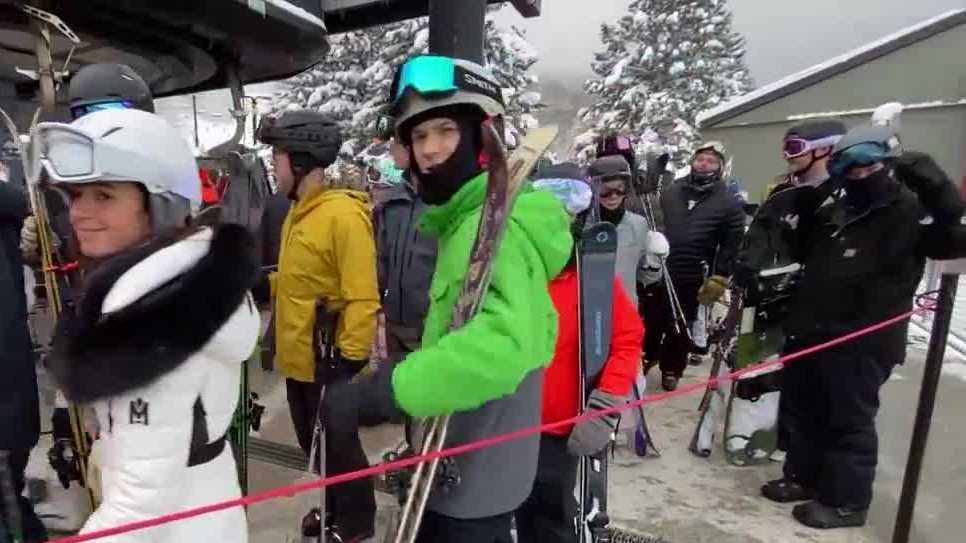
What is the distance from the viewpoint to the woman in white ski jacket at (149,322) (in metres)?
1.35

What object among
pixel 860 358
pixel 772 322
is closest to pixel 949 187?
pixel 860 358

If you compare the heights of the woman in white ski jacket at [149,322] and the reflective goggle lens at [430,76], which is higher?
the reflective goggle lens at [430,76]

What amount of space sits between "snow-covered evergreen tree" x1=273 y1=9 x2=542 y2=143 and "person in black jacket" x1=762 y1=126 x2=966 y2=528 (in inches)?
542

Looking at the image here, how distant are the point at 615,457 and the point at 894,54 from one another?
21.8 m

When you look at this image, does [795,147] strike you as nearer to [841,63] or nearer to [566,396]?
[566,396]

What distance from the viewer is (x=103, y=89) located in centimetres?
276

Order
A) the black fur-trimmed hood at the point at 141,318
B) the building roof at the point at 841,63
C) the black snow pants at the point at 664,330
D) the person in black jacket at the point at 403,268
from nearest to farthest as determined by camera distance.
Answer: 1. the black fur-trimmed hood at the point at 141,318
2. the person in black jacket at the point at 403,268
3. the black snow pants at the point at 664,330
4. the building roof at the point at 841,63

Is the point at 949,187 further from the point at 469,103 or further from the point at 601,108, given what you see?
the point at 601,108

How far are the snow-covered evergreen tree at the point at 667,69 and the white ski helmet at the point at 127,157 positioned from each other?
29.7m

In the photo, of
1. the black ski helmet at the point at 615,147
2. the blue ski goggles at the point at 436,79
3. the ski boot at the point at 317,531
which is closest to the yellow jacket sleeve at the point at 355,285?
the ski boot at the point at 317,531

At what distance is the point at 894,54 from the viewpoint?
2094 centimetres

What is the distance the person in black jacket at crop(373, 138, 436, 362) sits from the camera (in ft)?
12.5

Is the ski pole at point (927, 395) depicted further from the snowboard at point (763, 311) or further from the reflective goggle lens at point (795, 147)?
the reflective goggle lens at point (795, 147)

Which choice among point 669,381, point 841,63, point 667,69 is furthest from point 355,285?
point 667,69
